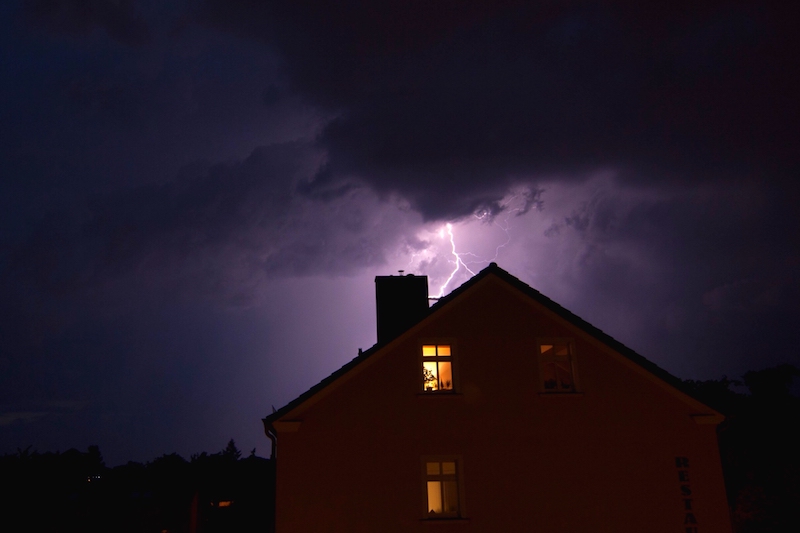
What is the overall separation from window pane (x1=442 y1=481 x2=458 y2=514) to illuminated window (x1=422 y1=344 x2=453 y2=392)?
230 cm

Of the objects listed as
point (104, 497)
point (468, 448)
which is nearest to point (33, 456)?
point (104, 497)

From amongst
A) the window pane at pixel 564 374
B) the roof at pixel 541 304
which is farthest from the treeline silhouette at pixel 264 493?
the window pane at pixel 564 374

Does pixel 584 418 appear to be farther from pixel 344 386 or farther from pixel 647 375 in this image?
pixel 344 386

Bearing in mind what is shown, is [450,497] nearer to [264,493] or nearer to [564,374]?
[564,374]

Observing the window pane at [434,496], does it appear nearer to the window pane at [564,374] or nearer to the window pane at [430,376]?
the window pane at [430,376]

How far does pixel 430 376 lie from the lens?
1534 cm

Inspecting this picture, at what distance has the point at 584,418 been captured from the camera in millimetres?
15070

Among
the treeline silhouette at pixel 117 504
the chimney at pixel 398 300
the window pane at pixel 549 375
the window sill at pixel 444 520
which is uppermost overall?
the chimney at pixel 398 300

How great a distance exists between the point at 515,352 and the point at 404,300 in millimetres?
4392

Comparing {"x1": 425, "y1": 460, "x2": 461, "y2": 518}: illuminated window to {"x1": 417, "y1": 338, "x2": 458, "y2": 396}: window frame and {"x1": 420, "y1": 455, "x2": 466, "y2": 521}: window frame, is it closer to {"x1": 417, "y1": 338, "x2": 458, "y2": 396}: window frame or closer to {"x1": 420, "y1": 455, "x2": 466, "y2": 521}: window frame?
{"x1": 420, "y1": 455, "x2": 466, "y2": 521}: window frame

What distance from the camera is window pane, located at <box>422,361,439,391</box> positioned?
1521 cm

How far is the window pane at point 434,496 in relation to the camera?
14.2m

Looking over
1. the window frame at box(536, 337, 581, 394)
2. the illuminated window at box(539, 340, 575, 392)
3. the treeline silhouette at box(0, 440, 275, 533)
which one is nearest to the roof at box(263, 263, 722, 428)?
the window frame at box(536, 337, 581, 394)

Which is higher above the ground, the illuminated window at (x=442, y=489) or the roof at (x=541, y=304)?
the roof at (x=541, y=304)
